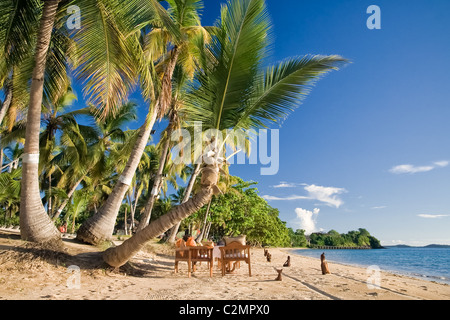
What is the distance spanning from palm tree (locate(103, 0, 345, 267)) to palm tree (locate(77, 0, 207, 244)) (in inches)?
45.1

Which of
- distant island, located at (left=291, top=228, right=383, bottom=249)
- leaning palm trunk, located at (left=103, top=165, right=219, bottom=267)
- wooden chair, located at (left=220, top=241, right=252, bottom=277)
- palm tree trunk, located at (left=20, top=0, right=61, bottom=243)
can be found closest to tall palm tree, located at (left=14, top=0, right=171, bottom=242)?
palm tree trunk, located at (left=20, top=0, right=61, bottom=243)

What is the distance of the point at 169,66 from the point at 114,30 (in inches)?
123

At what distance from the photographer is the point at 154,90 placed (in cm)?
692

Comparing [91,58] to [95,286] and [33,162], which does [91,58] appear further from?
[95,286]

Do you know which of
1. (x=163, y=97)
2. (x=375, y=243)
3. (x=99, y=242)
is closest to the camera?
(x=163, y=97)

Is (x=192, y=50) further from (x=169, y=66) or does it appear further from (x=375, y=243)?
(x=375, y=243)

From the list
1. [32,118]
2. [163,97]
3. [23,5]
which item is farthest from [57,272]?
[23,5]

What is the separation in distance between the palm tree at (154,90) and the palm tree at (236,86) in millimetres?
1147

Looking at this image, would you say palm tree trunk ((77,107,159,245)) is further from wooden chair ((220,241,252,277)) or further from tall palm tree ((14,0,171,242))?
wooden chair ((220,241,252,277))

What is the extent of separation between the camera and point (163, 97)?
675 centimetres

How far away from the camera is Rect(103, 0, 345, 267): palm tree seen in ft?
16.1

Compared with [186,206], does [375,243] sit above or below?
below
